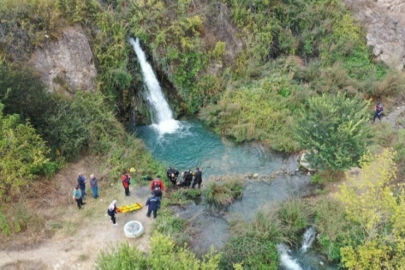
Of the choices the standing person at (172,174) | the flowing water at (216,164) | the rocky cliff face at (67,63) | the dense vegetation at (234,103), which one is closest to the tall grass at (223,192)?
the dense vegetation at (234,103)

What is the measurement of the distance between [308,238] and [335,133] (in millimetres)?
4134

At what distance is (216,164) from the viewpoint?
18203mm

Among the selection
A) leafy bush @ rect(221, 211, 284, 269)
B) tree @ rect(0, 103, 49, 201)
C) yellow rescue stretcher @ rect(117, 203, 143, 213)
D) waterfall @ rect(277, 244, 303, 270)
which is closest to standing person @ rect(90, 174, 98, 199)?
yellow rescue stretcher @ rect(117, 203, 143, 213)

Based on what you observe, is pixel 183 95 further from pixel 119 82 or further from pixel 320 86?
pixel 320 86

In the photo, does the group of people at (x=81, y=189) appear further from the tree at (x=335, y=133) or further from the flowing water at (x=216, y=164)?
the tree at (x=335, y=133)

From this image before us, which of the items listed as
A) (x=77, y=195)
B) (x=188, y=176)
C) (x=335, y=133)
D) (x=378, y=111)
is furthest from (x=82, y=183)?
(x=378, y=111)

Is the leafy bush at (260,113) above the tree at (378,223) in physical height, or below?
above

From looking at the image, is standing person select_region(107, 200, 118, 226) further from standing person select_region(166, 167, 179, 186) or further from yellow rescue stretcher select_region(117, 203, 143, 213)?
standing person select_region(166, 167, 179, 186)

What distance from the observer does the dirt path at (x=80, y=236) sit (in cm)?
1268

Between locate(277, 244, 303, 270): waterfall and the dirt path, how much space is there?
4674mm

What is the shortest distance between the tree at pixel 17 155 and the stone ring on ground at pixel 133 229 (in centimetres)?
406

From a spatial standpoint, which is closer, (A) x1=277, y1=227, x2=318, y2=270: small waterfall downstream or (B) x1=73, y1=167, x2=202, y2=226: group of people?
(A) x1=277, y1=227, x2=318, y2=270: small waterfall downstream

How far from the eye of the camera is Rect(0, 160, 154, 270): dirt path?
12.7m

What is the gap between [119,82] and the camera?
19828 millimetres
